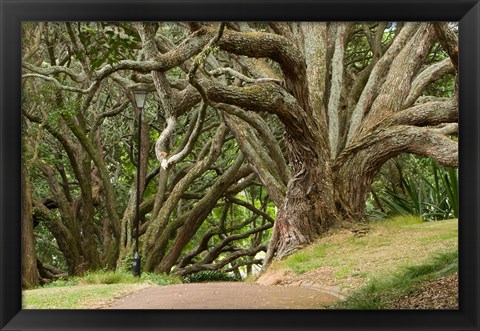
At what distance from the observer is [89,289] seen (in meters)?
4.98

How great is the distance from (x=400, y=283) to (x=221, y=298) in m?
1.12

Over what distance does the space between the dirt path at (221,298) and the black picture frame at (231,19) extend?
0.35ft

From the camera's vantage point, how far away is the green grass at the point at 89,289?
467 centimetres

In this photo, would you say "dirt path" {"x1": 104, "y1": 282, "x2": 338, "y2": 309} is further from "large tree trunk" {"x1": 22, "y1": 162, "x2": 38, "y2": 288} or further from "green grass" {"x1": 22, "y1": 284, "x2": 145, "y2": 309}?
Answer: "large tree trunk" {"x1": 22, "y1": 162, "x2": 38, "y2": 288}

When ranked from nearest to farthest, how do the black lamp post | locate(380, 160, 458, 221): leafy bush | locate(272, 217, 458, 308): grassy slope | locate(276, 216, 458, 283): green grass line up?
locate(272, 217, 458, 308): grassy slope → locate(276, 216, 458, 283): green grass → locate(380, 160, 458, 221): leafy bush → the black lamp post

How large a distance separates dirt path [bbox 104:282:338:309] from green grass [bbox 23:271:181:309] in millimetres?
111

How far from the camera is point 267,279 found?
18.5 ft

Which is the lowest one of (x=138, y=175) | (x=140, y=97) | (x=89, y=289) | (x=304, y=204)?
(x=89, y=289)

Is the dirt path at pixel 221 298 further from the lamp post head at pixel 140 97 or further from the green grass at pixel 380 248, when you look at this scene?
the lamp post head at pixel 140 97

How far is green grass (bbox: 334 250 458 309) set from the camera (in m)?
4.82

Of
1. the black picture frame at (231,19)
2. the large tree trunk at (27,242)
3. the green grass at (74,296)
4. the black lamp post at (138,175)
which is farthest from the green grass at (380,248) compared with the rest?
the large tree trunk at (27,242)

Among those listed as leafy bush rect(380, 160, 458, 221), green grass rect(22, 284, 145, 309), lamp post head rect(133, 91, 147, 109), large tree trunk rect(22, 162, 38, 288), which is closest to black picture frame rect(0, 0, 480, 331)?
green grass rect(22, 284, 145, 309)

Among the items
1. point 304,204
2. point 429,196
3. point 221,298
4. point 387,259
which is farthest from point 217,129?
point 221,298

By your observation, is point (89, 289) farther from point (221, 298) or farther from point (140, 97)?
point (140, 97)
